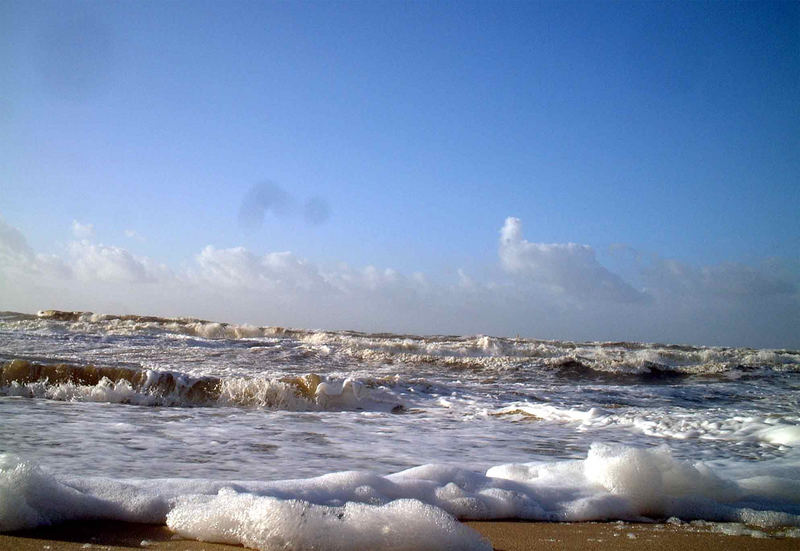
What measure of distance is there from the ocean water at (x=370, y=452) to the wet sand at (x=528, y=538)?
97 mm

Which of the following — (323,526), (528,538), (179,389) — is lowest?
(179,389)

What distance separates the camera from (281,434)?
17.3 feet

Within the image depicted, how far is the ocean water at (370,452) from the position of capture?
247 cm

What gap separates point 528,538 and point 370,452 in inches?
83.0

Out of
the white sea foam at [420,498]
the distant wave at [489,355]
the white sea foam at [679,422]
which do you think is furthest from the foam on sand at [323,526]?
the distant wave at [489,355]

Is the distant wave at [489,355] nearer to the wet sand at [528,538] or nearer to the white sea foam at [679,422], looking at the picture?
the white sea foam at [679,422]

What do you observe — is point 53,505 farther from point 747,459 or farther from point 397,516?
point 747,459

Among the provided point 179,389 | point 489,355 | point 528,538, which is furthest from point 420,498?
point 489,355

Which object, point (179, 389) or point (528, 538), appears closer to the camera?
point (528, 538)

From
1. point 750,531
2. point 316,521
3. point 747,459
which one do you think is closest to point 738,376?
Answer: point 747,459

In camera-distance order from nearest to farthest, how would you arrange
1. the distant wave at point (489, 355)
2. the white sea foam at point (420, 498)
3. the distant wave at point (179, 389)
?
1. the white sea foam at point (420, 498)
2. the distant wave at point (179, 389)
3. the distant wave at point (489, 355)

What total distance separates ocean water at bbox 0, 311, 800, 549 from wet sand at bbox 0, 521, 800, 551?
0.10 metres

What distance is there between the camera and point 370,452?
4.63 meters

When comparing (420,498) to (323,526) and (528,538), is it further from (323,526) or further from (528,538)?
(323,526)
